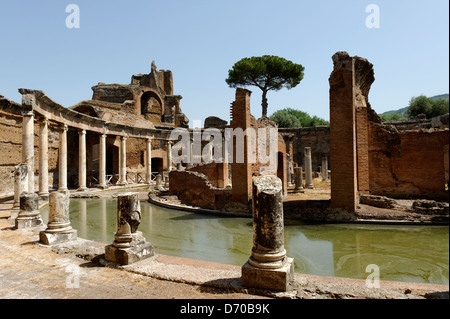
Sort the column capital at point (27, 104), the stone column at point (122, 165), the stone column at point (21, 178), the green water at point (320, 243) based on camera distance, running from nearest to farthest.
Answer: the green water at point (320, 243), the stone column at point (21, 178), the column capital at point (27, 104), the stone column at point (122, 165)

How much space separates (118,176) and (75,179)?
134 inches

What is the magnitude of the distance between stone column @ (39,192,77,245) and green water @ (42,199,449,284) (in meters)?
1.47

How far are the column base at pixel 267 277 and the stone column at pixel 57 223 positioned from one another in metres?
4.59

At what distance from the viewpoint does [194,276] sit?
419 centimetres

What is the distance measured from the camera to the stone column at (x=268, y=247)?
12.1 ft

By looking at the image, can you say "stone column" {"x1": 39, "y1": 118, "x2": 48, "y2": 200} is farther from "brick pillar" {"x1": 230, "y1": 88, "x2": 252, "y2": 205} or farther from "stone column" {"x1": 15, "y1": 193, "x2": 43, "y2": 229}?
"brick pillar" {"x1": 230, "y1": 88, "x2": 252, "y2": 205}

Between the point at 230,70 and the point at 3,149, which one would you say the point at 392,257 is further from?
the point at 230,70

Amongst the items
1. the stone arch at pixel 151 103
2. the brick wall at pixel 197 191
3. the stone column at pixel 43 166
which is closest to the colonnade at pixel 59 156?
the stone column at pixel 43 166

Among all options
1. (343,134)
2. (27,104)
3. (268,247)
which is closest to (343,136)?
(343,134)

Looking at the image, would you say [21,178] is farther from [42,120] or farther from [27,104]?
[42,120]

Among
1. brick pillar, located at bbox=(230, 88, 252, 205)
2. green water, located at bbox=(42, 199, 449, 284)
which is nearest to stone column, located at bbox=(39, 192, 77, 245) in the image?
green water, located at bbox=(42, 199, 449, 284)

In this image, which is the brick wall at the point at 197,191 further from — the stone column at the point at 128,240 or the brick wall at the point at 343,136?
the stone column at the point at 128,240
